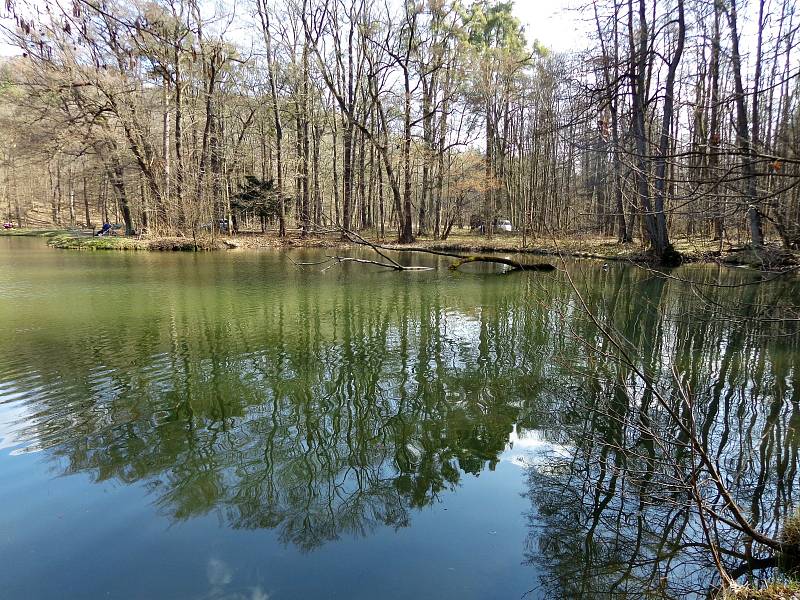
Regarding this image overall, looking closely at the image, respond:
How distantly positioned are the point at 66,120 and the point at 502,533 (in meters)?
28.8

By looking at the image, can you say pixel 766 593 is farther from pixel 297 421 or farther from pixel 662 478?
pixel 297 421

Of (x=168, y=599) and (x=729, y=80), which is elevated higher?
(x=729, y=80)

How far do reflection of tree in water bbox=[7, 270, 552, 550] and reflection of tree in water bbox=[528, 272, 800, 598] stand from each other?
828 millimetres

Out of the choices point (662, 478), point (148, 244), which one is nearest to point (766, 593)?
point (662, 478)

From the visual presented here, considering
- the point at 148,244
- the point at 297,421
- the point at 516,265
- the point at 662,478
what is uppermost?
the point at 148,244

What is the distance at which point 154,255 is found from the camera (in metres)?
23.2

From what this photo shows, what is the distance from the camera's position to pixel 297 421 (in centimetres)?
543

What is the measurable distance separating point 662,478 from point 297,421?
351cm

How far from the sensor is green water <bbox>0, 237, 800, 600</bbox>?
10.6 ft

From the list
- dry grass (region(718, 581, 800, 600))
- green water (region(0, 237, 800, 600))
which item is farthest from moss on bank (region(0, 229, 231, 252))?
dry grass (region(718, 581, 800, 600))

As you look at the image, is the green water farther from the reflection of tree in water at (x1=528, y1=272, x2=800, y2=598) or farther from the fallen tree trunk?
the fallen tree trunk

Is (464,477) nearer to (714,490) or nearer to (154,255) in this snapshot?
(714,490)

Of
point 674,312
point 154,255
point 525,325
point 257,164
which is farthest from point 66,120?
point 674,312

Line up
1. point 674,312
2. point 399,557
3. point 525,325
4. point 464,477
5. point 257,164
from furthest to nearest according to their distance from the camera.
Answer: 1. point 257,164
2. point 674,312
3. point 525,325
4. point 464,477
5. point 399,557
